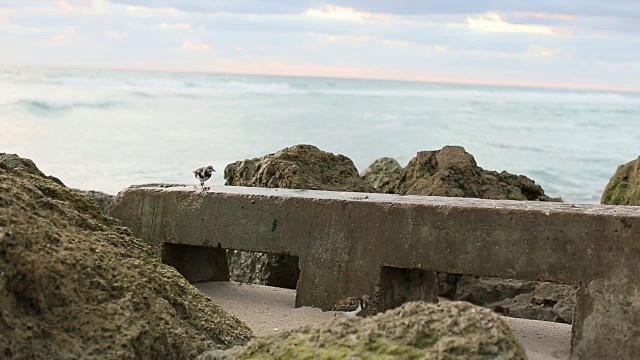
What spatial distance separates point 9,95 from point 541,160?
23033 millimetres

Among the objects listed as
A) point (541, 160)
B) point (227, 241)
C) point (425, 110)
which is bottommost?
point (227, 241)

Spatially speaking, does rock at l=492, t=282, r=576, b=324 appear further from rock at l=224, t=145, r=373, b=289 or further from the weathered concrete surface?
rock at l=224, t=145, r=373, b=289

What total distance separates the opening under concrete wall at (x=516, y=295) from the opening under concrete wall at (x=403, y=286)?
0.88m

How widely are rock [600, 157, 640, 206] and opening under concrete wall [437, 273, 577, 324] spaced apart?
→ 56.6 inches

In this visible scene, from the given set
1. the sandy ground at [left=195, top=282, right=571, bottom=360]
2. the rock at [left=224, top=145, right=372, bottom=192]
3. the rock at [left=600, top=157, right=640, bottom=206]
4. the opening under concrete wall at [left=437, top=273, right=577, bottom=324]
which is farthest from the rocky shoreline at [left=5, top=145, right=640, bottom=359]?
the rock at [left=600, top=157, right=640, bottom=206]

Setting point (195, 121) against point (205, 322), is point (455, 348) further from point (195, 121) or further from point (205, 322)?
point (195, 121)

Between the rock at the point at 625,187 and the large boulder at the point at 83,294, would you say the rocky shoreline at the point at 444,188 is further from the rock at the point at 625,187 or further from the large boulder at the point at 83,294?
the large boulder at the point at 83,294

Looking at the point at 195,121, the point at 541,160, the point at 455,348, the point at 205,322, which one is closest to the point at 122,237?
the point at 205,322

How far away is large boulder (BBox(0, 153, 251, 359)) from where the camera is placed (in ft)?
10.6

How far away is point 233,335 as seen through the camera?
4.01 metres

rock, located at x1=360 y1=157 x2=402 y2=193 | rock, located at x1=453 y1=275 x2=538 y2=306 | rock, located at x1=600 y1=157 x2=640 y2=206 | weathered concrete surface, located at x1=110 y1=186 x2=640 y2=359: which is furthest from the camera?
rock, located at x1=360 y1=157 x2=402 y2=193

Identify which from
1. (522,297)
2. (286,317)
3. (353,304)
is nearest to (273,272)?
(286,317)

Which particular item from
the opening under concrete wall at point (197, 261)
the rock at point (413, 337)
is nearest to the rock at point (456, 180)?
the opening under concrete wall at point (197, 261)

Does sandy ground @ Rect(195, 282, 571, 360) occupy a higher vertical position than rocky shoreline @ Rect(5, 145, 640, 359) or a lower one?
lower
